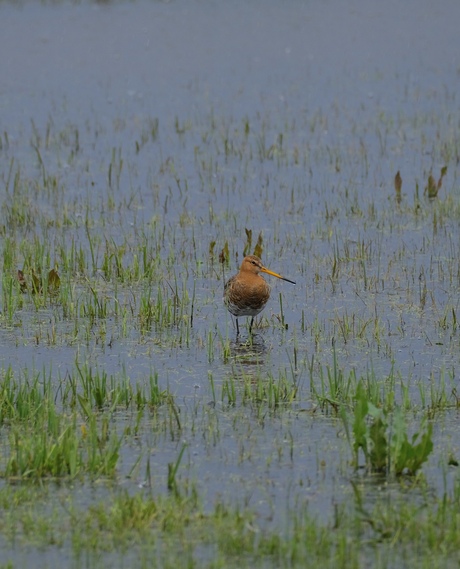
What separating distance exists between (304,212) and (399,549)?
7.74 meters

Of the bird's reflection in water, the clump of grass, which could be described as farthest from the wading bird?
the clump of grass

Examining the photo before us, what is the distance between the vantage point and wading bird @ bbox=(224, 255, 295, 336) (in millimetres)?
8812

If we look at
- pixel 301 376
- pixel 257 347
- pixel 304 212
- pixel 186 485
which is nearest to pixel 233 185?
pixel 304 212

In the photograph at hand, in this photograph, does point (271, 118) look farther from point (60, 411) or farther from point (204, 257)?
point (60, 411)

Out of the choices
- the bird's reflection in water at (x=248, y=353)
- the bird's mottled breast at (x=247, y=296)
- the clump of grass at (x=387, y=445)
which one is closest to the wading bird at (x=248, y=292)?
the bird's mottled breast at (x=247, y=296)

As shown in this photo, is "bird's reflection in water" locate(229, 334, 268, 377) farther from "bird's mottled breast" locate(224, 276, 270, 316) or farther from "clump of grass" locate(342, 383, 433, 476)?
"clump of grass" locate(342, 383, 433, 476)

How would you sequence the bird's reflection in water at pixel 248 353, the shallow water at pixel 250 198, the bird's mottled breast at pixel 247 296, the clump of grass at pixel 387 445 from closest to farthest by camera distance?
the clump of grass at pixel 387 445 < the shallow water at pixel 250 198 < the bird's reflection in water at pixel 248 353 < the bird's mottled breast at pixel 247 296

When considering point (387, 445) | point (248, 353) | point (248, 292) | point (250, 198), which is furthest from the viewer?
point (250, 198)

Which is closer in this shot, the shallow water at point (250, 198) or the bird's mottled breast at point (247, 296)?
the shallow water at point (250, 198)

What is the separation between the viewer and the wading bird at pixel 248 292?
8.81m

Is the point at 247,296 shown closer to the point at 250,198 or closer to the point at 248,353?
the point at 248,353

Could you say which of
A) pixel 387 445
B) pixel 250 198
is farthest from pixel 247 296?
pixel 250 198

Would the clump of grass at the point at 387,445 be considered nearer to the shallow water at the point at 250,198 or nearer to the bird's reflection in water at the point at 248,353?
the shallow water at the point at 250,198

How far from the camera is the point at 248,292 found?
879 centimetres
